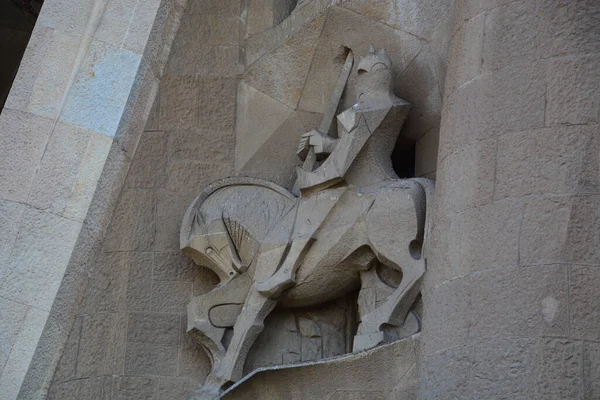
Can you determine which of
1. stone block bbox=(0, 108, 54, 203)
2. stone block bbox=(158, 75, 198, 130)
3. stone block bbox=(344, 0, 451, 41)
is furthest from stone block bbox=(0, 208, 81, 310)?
stone block bbox=(344, 0, 451, 41)

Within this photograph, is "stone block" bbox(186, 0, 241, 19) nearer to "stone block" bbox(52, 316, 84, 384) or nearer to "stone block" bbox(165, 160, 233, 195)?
"stone block" bbox(165, 160, 233, 195)

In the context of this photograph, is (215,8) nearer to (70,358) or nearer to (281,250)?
(281,250)

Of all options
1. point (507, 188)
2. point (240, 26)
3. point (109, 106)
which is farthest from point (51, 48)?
point (507, 188)

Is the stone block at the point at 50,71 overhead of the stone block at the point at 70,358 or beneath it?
overhead

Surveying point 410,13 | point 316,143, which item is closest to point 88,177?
point 316,143

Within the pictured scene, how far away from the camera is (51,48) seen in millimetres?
7496

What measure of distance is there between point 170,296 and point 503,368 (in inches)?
Answer: 87.7

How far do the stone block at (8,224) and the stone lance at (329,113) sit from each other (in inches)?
51.1

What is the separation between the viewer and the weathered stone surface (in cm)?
752

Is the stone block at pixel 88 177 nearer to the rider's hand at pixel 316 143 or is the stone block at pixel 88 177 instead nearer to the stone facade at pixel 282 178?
the stone facade at pixel 282 178

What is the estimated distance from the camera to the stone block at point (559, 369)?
5.28 m

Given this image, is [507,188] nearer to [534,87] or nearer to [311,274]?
[534,87]

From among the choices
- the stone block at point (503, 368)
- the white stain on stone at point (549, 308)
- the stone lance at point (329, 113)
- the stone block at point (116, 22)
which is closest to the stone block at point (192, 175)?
the stone lance at point (329, 113)

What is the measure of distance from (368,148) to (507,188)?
4.04ft
